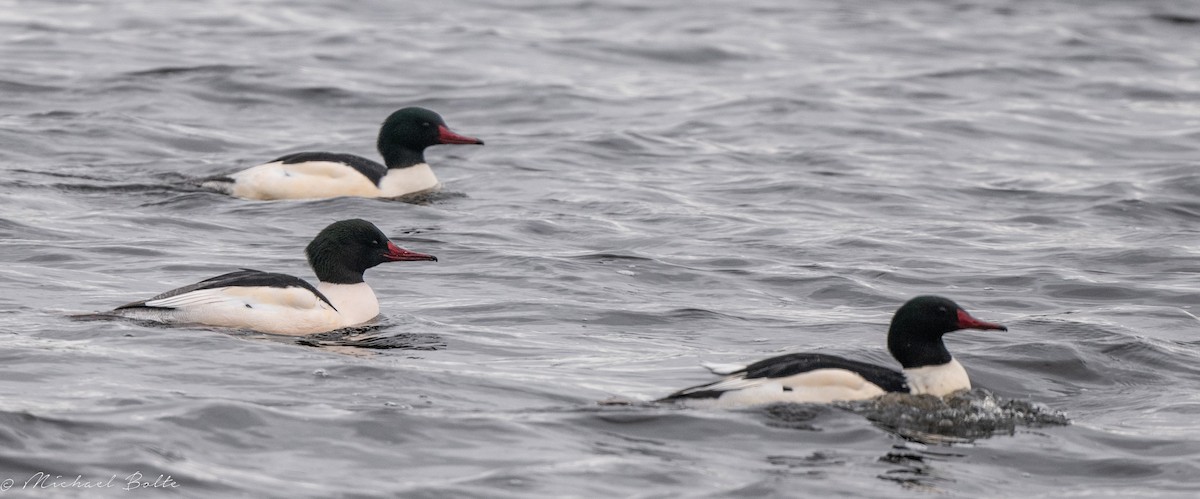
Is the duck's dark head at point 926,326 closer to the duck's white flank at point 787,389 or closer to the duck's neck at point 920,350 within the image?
the duck's neck at point 920,350

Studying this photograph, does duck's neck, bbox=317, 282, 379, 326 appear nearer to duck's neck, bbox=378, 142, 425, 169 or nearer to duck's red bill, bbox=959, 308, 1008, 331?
duck's red bill, bbox=959, 308, 1008, 331

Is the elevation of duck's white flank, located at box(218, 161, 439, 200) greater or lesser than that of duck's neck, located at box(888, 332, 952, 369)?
lesser

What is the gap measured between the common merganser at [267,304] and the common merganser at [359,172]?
13.4 feet

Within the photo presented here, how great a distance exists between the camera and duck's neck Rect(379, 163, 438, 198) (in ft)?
52.7

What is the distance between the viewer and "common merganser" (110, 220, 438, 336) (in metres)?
10.3

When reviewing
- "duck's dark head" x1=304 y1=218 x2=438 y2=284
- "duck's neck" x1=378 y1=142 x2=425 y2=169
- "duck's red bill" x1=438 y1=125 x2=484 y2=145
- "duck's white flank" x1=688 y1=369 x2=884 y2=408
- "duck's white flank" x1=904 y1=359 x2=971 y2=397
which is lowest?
"duck's neck" x1=378 y1=142 x2=425 y2=169

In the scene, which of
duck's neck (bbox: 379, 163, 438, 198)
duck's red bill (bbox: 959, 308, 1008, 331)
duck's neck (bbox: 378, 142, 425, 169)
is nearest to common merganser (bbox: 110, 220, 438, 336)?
duck's red bill (bbox: 959, 308, 1008, 331)

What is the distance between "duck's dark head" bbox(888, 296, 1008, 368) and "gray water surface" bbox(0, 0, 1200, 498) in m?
0.32

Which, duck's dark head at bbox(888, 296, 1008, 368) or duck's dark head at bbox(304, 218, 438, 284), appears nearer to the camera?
duck's dark head at bbox(888, 296, 1008, 368)

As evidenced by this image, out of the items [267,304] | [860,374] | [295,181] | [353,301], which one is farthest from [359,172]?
[860,374]

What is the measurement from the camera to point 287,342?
10328 millimetres

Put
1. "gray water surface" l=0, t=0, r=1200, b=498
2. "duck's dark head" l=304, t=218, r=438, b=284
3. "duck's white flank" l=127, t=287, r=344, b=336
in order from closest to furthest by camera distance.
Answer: "gray water surface" l=0, t=0, r=1200, b=498 < "duck's white flank" l=127, t=287, r=344, b=336 < "duck's dark head" l=304, t=218, r=438, b=284

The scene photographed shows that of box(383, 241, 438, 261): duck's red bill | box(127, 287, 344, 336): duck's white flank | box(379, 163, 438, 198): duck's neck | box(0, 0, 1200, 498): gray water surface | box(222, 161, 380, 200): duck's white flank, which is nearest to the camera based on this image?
box(0, 0, 1200, 498): gray water surface

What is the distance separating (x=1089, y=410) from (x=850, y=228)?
18.2ft
